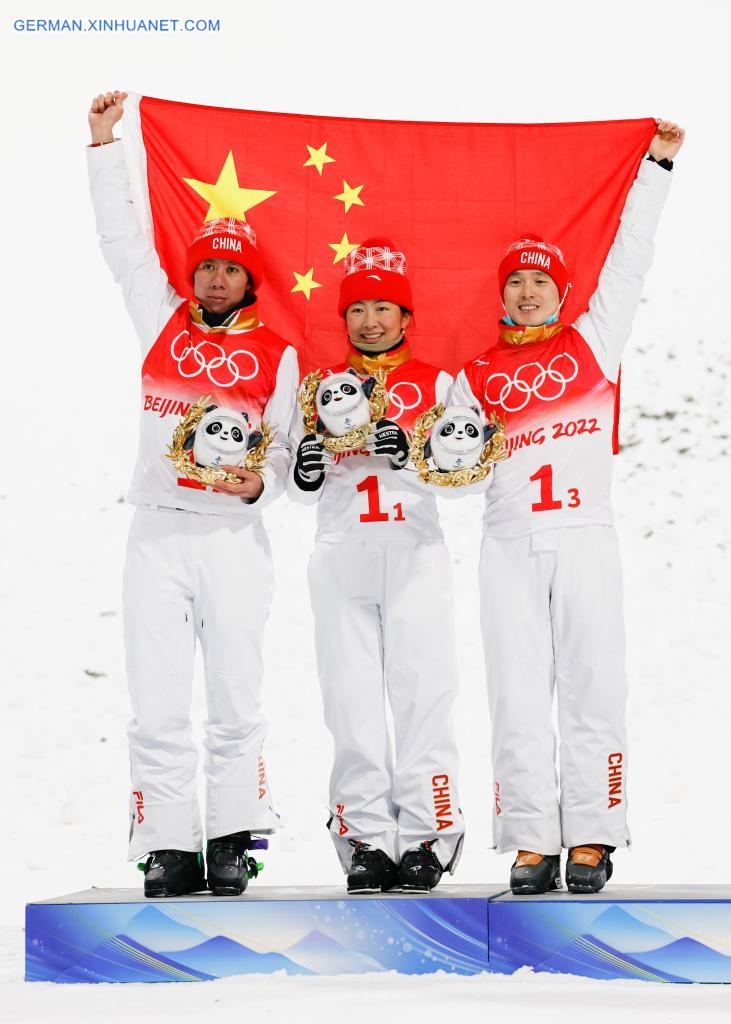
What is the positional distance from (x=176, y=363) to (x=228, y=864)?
1.71 metres

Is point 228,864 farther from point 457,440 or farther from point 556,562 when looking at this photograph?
point 457,440

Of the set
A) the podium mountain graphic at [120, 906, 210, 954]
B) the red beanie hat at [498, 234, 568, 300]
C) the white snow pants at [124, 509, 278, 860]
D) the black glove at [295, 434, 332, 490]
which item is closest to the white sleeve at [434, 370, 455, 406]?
the red beanie hat at [498, 234, 568, 300]

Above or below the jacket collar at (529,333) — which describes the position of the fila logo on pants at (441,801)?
below

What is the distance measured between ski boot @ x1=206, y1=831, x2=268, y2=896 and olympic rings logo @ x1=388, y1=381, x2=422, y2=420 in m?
1.52

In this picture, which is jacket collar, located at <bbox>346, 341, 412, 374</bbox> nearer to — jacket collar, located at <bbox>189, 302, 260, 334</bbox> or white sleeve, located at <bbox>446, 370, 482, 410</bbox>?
white sleeve, located at <bbox>446, 370, 482, 410</bbox>

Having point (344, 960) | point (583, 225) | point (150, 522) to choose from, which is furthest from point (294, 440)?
point (344, 960)

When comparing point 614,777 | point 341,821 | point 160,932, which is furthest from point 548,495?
point 160,932

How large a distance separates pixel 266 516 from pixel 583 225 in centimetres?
601

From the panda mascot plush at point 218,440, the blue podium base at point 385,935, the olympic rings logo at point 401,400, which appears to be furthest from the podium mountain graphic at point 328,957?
the olympic rings logo at point 401,400

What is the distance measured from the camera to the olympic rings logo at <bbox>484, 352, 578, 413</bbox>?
4438 millimetres

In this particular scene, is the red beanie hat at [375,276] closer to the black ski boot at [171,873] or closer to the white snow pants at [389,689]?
the white snow pants at [389,689]

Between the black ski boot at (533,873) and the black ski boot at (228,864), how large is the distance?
0.88m

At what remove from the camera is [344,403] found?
168 inches

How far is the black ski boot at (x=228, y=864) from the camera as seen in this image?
13.8 feet
